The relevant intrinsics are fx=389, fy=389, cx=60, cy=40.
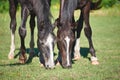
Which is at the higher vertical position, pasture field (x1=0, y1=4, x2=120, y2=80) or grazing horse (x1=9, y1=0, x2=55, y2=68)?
grazing horse (x1=9, y1=0, x2=55, y2=68)

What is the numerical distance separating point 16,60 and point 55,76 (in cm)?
341

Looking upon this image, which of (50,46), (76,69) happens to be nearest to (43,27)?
(50,46)

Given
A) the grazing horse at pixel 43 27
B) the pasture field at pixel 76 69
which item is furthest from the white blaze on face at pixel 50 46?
the pasture field at pixel 76 69

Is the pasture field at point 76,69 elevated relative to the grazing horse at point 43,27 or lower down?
lower down

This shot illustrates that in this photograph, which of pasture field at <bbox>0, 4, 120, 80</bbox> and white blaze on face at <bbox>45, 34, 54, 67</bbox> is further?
white blaze on face at <bbox>45, 34, 54, 67</bbox>

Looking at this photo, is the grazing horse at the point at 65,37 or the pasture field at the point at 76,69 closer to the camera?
the pasture field at the point at 76,69

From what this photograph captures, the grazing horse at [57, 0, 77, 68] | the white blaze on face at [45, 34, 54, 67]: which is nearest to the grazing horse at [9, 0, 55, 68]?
the white blaze on face at [45, 34, 54, 67]

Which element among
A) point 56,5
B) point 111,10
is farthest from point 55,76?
point 56,5

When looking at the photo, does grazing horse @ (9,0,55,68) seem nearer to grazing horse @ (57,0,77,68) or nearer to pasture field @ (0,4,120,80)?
grazing horse @ (57,0,77,68)

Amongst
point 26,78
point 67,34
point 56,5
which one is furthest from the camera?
point 56,5

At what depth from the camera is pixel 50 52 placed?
967 cm

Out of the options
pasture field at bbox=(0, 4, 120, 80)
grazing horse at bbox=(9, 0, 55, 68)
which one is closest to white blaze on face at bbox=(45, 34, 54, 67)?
grazing horse at bbox=(9, 0, 55, 68)

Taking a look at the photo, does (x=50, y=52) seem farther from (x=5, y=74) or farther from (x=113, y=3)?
(x=113, y=3)

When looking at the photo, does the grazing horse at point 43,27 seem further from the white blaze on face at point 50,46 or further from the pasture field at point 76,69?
the pasture field at point 76,69
